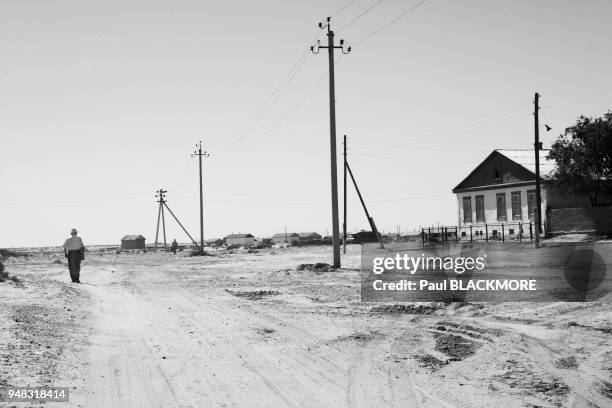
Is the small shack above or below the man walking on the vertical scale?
above

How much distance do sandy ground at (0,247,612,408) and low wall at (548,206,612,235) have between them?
104 ft

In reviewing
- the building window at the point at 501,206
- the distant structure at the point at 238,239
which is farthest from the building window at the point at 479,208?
the distant structure at the point at 238,239

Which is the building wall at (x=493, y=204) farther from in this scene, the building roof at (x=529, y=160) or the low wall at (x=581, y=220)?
the building roof at (x=529, y=160)

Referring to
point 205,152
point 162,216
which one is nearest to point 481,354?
point 205,152

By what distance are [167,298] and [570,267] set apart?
12.2 metres

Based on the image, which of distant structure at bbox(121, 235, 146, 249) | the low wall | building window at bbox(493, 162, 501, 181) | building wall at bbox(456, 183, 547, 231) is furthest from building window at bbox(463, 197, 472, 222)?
distant structure at bbox(121, 235, 146, 249)

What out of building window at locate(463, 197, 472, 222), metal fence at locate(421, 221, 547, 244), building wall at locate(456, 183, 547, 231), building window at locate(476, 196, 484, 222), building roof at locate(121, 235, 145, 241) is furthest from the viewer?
building roof at locate(121, 235, 145, 241)

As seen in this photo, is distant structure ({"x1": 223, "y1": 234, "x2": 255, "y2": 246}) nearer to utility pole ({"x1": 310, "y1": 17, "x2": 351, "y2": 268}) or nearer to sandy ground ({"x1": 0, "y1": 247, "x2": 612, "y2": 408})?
utility pole ({"x1": 310, "y1": 17, "x2": 351, "y2": 268})

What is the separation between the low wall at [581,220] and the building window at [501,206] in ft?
18.0

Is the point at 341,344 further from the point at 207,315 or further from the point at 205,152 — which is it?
the point at 205,152

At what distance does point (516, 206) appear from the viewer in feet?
154

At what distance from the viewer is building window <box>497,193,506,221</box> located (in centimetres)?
4800

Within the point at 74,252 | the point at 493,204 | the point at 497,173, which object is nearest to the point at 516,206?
the point at 493,204

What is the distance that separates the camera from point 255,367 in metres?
7.00
